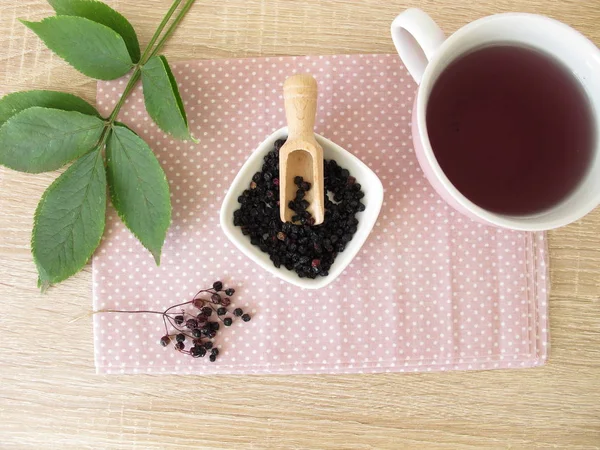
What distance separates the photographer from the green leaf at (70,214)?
27.8 inches

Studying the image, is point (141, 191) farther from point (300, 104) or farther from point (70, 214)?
point (300, 104)

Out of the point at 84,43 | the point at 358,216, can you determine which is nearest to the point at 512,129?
the point at 358,216

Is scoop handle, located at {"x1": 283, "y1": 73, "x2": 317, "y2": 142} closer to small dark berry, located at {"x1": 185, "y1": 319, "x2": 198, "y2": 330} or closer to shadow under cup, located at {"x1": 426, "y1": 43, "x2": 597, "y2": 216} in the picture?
shadow under cup, located at {"x1": 426, "y1": 43, "x2": 597, "y2": 216}

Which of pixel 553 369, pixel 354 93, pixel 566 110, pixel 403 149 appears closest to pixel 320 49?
pixel 354 93

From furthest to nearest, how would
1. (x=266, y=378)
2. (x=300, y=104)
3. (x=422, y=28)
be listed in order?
(x=266, y=378)
(x=300, y=104)
(x=422, y=28)

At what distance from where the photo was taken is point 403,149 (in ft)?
2.44

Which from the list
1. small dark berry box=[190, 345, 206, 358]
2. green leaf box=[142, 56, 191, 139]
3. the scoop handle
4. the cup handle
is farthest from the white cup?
small dark berry box=[190, 345, 206, 358]

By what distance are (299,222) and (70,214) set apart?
0.98ft

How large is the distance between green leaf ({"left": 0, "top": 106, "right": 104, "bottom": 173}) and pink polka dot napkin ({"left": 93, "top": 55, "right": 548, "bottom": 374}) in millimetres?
59

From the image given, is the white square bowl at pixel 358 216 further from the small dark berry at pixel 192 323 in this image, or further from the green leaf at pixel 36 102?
the green leaf at pixel 36 102

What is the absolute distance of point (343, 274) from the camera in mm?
749

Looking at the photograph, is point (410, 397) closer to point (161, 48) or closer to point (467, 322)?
point (467, 322)

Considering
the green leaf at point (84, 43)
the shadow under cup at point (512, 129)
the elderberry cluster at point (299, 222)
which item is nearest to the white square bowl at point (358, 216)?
the elderberry cluster at point (299, 222)

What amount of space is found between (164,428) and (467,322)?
45cm
